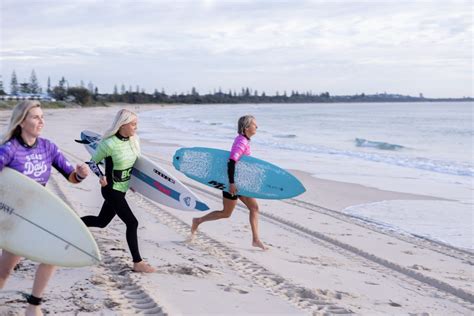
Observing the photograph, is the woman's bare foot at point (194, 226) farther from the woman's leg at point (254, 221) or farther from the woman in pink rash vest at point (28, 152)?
the woman in pink rash vest at point (28, 152)

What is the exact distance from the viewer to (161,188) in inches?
217

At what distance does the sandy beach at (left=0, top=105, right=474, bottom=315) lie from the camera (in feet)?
12.3

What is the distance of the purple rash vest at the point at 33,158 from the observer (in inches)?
129

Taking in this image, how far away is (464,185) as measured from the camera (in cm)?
1173

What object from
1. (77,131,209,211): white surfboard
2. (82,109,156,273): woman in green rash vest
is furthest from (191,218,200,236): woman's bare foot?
(82,109,156,273): woman in green rash vest

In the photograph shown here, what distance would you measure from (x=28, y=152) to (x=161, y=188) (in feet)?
7.41

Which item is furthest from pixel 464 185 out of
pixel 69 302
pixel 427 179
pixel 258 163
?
pixel 69 302

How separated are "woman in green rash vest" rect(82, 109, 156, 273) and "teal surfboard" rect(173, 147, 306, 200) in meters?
1.63

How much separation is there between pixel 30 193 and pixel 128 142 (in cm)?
119

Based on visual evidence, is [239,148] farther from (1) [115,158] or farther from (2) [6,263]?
(2) [6,263]

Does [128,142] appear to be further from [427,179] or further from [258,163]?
[427,179]

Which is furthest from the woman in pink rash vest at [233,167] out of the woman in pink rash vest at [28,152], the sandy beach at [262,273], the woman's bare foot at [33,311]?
the woman's bare foot at [33,311]

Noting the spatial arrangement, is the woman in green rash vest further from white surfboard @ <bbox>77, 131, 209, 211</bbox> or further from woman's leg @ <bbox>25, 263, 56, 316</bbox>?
woman's leg @ <bbox>25, 263, 56, 316</bbox>

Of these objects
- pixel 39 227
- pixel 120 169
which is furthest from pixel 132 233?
pixel 39 227
